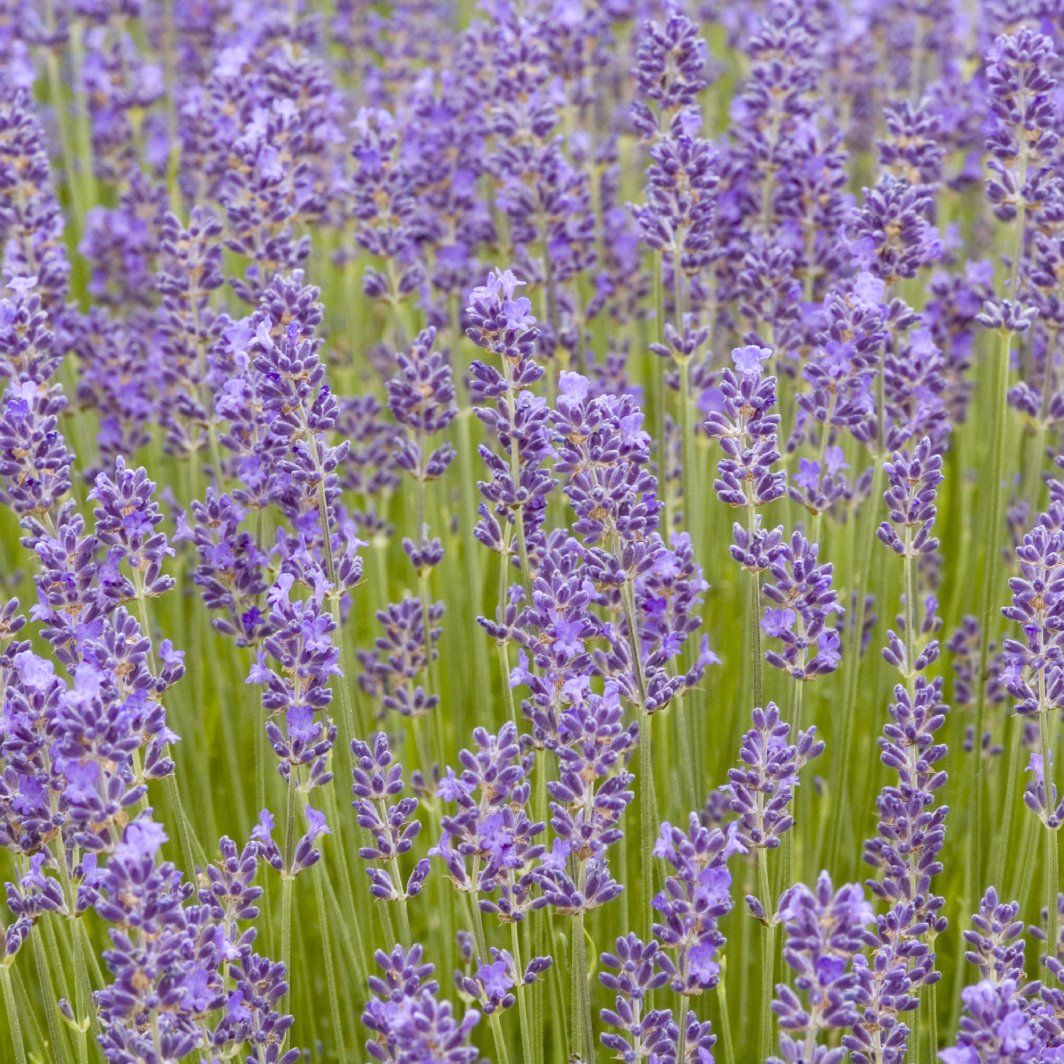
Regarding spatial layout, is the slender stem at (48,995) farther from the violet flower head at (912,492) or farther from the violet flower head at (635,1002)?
the violet flower head at (912,492)

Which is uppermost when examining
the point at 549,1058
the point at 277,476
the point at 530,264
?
the point at 530,264

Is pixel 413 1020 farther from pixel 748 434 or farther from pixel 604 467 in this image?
pixel 748 434

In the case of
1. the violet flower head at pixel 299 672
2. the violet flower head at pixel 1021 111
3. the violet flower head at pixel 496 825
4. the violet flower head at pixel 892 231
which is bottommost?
the violet flower head at pixel 496 825

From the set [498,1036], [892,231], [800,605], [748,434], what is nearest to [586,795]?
[498,1036]

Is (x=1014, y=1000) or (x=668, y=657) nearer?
(x=1014, y=1000)

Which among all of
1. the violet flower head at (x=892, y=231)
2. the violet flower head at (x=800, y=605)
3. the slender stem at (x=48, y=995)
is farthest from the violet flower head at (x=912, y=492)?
the slender stem at (x=48, y=995)

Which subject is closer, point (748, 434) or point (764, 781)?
point (764, 781)

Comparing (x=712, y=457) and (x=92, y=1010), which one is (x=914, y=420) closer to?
(x=712, y=457)

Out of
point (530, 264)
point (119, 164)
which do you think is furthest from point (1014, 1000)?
point (119, 164)
